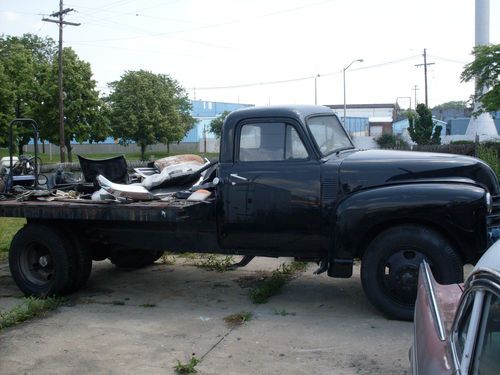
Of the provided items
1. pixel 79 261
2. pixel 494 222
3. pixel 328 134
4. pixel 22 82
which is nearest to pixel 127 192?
pixel 79 261

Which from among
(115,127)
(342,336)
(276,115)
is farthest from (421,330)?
(115,127)

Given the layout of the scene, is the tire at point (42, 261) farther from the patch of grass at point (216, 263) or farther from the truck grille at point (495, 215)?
the truck grille at point (495, 215)

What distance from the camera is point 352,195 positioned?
5.36m

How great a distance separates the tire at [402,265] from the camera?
16.7 feet

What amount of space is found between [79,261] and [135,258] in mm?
1287

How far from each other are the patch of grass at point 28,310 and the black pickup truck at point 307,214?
0.24 meters

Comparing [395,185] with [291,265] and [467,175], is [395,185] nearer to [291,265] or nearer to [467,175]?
[467,175]

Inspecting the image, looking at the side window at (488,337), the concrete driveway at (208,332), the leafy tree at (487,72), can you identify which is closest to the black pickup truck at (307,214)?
the concrete driveway at (208,332)

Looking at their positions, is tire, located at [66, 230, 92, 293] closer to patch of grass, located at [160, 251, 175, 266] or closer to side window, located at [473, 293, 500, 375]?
patch of grass, located at [160, 251, 175, 266]

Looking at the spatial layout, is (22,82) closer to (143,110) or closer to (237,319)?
(143,110)

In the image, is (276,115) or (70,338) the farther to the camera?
(276,115)

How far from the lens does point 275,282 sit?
21.7 feet

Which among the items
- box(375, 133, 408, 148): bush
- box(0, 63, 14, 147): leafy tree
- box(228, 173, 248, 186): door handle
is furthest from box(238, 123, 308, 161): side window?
box(375, 133, 408, 148): bush

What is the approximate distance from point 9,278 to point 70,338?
2.90 m
